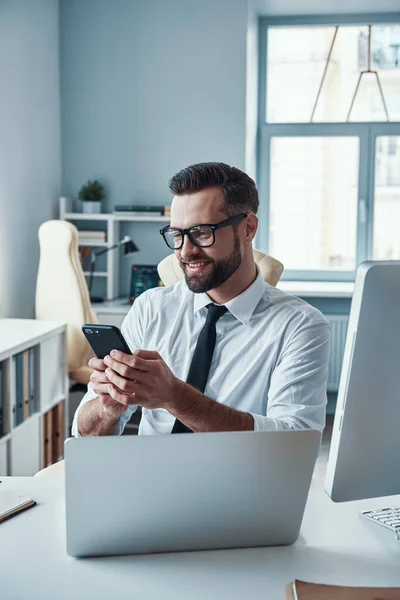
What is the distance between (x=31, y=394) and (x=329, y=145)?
2.66m

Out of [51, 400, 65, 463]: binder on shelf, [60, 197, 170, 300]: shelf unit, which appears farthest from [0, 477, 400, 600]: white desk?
[60, 197, 170, 300]: shelf unit

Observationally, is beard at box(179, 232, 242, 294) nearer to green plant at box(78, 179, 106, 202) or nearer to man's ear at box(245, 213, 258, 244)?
man's ear at box(245, 213, 258, 244)

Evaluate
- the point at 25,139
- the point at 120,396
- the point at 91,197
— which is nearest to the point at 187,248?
the point at 120,396

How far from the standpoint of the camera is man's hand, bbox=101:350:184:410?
1301mm

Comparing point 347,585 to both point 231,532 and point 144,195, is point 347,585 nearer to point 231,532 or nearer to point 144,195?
point 231,532

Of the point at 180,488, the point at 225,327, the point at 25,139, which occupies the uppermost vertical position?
the point at 25,139

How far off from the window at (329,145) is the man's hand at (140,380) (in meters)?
3.65

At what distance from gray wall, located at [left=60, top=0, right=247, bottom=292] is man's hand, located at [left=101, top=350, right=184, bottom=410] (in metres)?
3.22

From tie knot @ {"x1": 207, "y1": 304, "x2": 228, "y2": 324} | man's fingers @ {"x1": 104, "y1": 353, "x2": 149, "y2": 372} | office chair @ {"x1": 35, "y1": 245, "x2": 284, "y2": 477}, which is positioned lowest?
man's fingers @ {"x1": 104, "y1": 353, "x2": 149, "y2": 372}

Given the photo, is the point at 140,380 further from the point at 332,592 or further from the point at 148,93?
the point at 148,93

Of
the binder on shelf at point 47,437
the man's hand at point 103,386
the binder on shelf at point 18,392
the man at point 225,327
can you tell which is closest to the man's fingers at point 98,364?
the man's hand at point 103,386

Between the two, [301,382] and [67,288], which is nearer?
[301,382]

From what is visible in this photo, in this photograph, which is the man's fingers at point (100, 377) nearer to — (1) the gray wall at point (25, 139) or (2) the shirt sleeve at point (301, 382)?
(2) the shirt sleeve at point (301, 382)

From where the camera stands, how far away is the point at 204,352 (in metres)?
1.77
